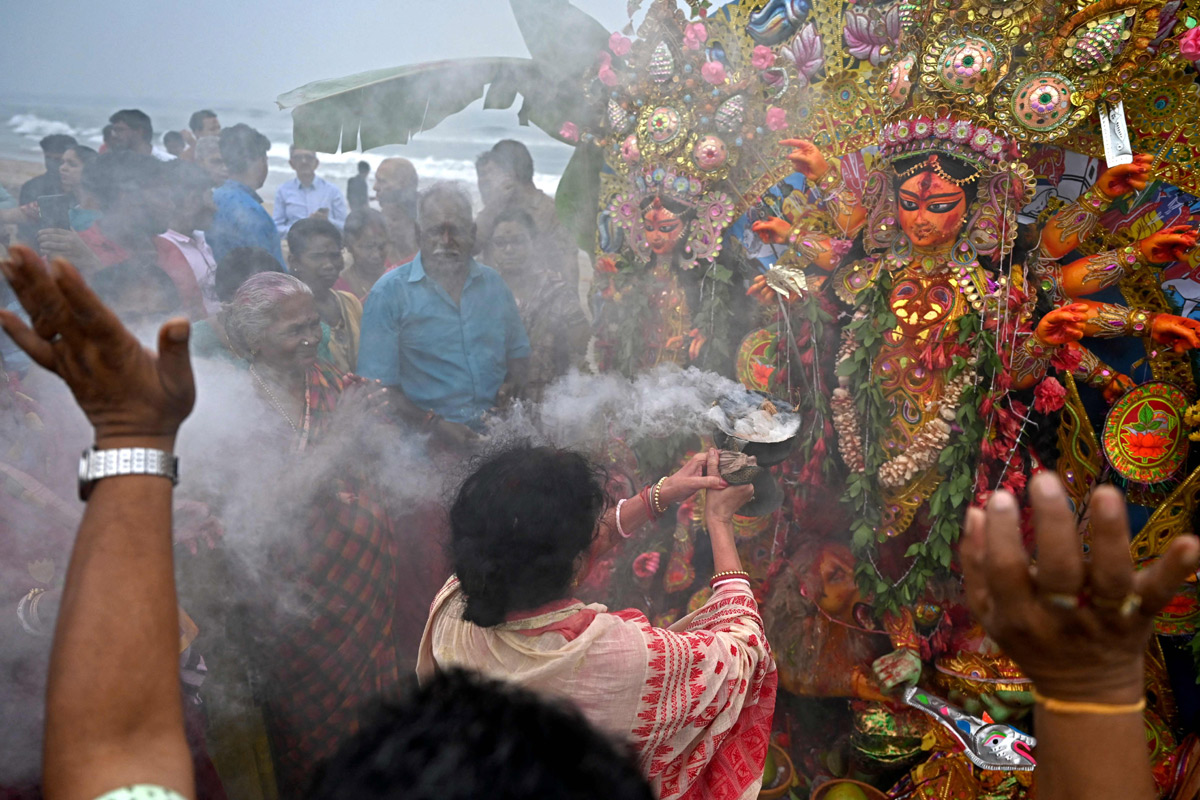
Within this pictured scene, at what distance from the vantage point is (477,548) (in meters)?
1.89

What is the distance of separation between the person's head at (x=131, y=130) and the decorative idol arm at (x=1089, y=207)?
4187mm

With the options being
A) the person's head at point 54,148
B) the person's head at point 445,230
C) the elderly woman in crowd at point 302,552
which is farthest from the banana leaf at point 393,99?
the elderly woman in crowd at point 302,552

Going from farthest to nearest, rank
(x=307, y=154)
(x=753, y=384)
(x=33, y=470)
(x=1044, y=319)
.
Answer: (x=307, y=154)
(x=753, y=384)
(x=1044, y=319)
(x=33, y=470)

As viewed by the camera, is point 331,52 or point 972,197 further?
point 331,52

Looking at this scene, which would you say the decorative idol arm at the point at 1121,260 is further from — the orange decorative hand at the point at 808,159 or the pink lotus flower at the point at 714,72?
the pink lotus flower at the point at 714,72

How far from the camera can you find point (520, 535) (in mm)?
1867

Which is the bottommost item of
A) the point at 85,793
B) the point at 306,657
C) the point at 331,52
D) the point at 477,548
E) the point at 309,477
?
the point at 306,657

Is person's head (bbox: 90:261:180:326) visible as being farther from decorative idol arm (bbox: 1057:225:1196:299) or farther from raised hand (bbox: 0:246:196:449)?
decorative idol arm (bbox: 1057:225:1196:299)

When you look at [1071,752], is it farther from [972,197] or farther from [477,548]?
[972,197]

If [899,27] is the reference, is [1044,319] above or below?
below

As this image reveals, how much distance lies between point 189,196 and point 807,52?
306 centimetres

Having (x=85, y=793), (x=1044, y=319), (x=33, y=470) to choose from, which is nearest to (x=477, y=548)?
(x=85, y=793)

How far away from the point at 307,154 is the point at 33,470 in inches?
97.6

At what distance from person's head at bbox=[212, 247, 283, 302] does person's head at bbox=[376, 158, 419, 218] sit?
114 centimetres
